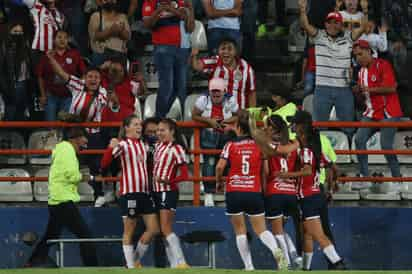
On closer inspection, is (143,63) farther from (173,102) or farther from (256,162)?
(256,162)

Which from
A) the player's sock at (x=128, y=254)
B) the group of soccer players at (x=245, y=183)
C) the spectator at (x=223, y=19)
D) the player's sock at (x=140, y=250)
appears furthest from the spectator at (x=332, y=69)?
the player's sock at (x=128, y=254)

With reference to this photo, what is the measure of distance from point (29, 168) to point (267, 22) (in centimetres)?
451

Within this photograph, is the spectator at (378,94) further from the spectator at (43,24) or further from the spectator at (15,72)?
the spectator at (15,72)

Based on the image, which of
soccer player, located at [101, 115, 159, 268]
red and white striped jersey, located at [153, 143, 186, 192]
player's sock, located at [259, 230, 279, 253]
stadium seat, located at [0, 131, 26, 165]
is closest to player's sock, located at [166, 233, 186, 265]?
soccer player, located at [101, 115, 159, 268]

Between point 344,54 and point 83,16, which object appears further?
point 83,16

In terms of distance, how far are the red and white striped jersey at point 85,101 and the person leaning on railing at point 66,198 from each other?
0.45m

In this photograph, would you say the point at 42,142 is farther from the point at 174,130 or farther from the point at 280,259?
the point at 280,259

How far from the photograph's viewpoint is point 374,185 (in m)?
22.8

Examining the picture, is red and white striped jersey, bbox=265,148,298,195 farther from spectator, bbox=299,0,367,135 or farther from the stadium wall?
spectator, bbox=299,0,367,135

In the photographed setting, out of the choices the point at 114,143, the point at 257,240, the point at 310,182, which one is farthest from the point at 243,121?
the point at 257,240

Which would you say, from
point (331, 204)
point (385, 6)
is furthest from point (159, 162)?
point (385, 6)

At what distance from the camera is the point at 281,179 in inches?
806

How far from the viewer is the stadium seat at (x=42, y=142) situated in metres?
23.1

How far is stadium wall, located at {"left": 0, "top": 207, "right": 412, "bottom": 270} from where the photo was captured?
72.1ft
